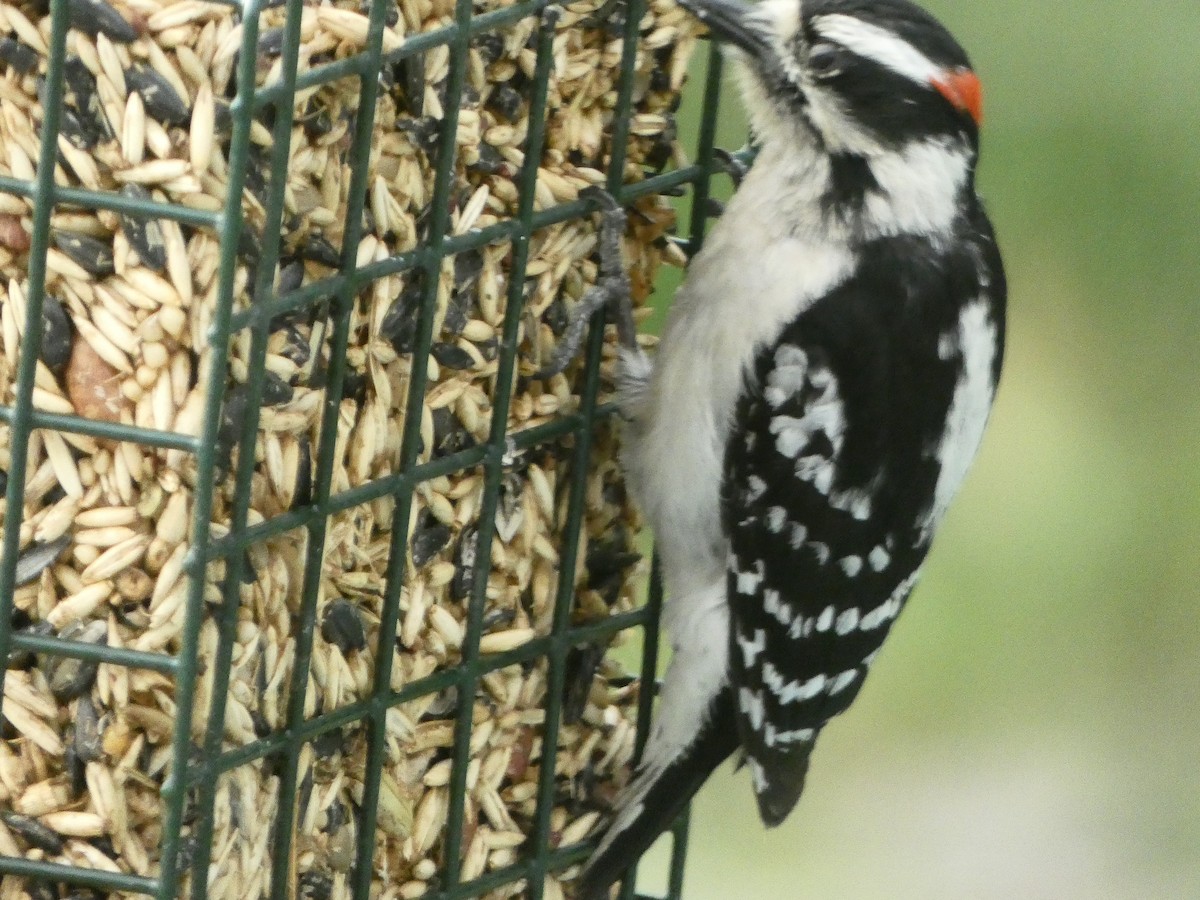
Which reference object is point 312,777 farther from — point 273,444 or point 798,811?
point 798,811

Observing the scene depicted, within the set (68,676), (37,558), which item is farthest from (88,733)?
(37,558)

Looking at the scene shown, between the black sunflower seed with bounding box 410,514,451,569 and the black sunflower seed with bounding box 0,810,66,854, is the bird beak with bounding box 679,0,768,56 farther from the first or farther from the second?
the black sunflower seed with bounding box 0,810,66,854

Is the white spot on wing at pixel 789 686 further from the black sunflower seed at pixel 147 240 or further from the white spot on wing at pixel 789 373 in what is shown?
the black sunflower seed at pixel 147 240

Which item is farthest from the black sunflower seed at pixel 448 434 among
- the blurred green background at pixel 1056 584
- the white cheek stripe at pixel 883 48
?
the blurred green background at pixel 1056 584

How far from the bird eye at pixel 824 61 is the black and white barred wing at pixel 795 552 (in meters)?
0.43

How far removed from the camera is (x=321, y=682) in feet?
8.47

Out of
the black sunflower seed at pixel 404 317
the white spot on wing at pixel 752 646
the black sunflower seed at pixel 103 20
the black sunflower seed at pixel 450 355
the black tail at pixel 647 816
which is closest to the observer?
the black sunflower seed at pixel 103 20

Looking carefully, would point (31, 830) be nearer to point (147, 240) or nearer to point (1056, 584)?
point (147, 240)

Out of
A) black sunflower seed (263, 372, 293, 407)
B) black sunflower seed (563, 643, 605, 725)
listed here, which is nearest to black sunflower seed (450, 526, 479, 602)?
black sunflower seed (563, 643, 605, 725)

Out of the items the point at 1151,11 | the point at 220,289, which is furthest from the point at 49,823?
the point at 1151,11

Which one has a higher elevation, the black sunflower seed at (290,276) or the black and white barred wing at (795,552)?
the black sunflower seed at (290,276)

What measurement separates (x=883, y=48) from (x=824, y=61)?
0.36 feet

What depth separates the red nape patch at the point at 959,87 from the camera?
3.12 meters

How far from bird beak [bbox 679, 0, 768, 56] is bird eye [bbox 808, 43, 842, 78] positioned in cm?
8
